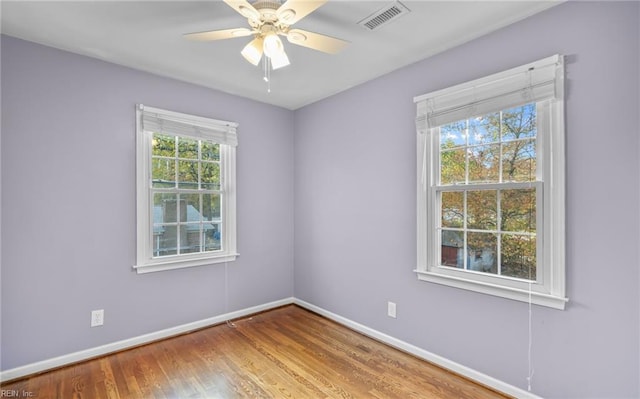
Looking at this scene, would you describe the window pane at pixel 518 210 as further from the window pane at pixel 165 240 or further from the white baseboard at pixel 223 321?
the window pane at pixel 165 240

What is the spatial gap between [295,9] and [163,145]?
6.88ft

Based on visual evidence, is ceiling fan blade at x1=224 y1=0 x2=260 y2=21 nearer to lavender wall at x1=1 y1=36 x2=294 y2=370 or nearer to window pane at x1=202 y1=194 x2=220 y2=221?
lavender wall at x1=1 y1=36 x2=294 y2=370

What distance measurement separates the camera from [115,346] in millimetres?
2764

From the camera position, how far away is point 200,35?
1.89m

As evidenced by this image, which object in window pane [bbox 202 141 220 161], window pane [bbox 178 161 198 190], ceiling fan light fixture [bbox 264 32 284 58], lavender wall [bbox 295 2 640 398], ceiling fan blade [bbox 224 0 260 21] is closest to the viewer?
ceiling fan blade [bbox 224 0 260 21]

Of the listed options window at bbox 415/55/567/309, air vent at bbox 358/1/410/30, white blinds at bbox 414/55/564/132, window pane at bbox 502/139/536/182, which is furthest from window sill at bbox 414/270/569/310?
air vent at bbox 358/1/410/30

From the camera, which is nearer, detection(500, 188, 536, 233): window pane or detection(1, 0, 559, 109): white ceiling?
detection(1, 0, 559, 109): white ceiling

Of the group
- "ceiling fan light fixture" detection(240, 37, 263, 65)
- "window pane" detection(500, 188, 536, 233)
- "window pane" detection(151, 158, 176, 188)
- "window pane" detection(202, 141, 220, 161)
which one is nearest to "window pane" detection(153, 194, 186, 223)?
"window pane" detection(151, 158, 176, 188)

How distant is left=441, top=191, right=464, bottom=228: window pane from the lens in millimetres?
2516

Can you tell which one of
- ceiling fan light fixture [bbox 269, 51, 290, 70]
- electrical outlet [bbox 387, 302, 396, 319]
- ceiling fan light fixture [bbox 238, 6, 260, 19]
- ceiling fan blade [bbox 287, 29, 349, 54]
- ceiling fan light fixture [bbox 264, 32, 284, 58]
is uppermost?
ceiling fan light fixture [bbox 238, 6, 260, 19]

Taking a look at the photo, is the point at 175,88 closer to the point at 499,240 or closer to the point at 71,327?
the point at 71,327

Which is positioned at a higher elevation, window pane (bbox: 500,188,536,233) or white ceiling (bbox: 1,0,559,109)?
white ceiling (bbox: 1,0,559,109)

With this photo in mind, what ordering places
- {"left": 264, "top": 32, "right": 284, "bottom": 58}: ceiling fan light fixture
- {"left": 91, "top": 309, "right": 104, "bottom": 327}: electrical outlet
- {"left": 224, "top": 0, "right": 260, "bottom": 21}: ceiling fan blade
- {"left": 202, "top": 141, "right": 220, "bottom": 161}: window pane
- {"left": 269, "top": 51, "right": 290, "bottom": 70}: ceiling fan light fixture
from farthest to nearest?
{"left": 202, "top": 141, "right": 220, "bottom": 161}: window pane → {"left": 91, "top": 309, "right": 104, "bottom": 327}: electrical outlet → {"left": 269, "top": 51, "right": 290, "bottom": 70}: ceiling fan light fixture → {"left": 264, "top": 32, "right": 284, "bottom": 58}: ceiling fan light fixture → {"left": 224, "top": 0, "right": 260, "bottom": 21}: ceiling fan blade

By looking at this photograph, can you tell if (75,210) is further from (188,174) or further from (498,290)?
(498,290)
